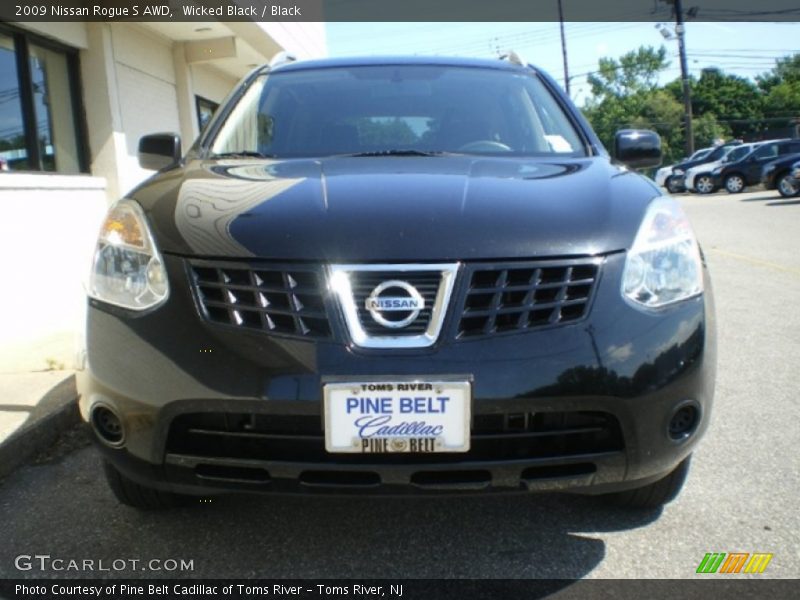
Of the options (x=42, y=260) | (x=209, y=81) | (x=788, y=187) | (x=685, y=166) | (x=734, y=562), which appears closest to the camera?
(x=734, y=562)

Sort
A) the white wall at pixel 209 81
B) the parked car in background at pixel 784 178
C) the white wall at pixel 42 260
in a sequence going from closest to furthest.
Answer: the white wall at pixel 42 260, the white wall at pixel 209 81, the parked car in background at pixel 784 178

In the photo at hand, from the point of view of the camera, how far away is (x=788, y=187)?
18.4 meters

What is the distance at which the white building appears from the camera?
584 cm

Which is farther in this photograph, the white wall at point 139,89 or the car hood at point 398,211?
the white wall at point 139,89

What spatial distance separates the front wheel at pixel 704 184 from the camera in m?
25.8

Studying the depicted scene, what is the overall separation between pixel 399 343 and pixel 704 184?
87.6 ft

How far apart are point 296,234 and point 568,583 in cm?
122

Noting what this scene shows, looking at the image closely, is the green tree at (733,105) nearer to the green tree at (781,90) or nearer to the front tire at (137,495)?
the green tree at (781,90)

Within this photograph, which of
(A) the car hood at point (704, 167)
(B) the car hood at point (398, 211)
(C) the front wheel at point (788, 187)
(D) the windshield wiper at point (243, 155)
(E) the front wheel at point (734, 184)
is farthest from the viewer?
(A) the car hood at point (704, 167)

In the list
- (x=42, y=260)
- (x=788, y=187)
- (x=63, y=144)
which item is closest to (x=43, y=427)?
(x=42, y=260)

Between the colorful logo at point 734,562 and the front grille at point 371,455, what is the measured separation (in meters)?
0.56

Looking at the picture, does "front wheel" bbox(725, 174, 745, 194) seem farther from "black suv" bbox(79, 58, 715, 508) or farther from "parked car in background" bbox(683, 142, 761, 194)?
"black suv" bbox(79, 58, 715, 508)
